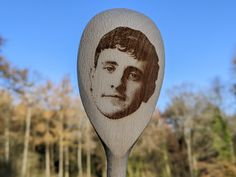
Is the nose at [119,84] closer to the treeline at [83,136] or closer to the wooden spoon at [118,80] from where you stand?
the wooden spoon at [118,80]

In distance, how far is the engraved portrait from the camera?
3293mm

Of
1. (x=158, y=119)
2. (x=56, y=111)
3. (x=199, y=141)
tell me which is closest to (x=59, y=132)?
(x=56, y=111)

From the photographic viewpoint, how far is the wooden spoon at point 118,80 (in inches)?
130

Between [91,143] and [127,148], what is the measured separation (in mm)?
15618

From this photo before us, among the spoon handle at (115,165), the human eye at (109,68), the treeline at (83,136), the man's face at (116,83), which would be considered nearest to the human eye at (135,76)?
the man's face at (116,83)

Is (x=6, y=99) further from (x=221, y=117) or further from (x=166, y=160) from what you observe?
(x=221, y=117)

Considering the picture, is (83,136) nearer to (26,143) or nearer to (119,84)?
(26,143)

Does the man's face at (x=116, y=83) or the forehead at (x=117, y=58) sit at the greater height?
the forehead at (x=117, y=58)

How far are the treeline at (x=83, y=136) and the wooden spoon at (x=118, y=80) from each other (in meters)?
12.5

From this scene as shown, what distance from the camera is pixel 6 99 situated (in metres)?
15.4

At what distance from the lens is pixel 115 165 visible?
3.30 meters

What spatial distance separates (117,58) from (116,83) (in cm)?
25

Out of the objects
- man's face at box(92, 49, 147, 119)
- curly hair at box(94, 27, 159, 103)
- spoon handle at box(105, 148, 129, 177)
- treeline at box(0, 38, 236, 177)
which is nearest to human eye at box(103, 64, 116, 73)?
man's face at box(92, 49, 147, 119)

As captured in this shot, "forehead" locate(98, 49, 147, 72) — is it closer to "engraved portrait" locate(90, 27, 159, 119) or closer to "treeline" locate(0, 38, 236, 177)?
"engraved portrait" locate(90, 27, 159, 119)
